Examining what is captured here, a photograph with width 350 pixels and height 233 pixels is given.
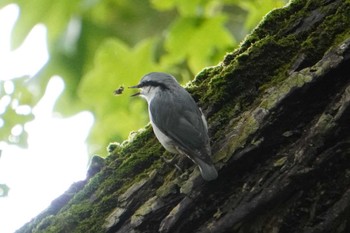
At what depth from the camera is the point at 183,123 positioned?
2.35 meters

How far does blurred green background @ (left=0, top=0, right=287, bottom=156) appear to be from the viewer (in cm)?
338

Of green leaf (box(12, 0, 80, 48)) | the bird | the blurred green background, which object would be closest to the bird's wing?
the bird

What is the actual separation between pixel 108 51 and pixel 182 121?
1480mm

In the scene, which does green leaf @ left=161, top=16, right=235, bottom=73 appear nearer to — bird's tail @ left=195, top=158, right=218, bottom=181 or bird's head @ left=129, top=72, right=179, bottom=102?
bird's head @ left=129, top=72, right=179, bottom=102

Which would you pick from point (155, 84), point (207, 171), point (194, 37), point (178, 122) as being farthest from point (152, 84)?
point (194, 37)

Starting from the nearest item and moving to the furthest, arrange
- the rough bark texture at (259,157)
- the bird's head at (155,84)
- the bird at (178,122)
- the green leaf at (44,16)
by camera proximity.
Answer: the rough bark texture at (259,157), the bird at (178,122), the bird's head at (155,84), the green leaf at (44,16)

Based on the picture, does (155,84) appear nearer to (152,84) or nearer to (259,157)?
(152,84)

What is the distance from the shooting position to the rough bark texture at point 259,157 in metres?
1.79

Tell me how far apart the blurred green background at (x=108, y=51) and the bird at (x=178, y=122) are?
28.6 inches

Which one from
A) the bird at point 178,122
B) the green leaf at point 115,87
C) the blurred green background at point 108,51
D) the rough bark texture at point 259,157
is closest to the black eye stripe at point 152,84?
the bird at point 178,122

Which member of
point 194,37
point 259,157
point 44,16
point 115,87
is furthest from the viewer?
point 115,87

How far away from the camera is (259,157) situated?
6.26 ft

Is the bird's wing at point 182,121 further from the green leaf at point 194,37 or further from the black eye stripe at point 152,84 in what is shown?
the green leaf at point 194,37

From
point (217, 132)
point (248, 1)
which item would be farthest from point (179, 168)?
point (248, 1)
